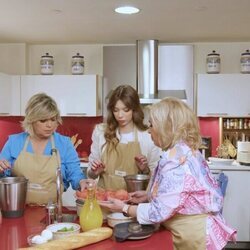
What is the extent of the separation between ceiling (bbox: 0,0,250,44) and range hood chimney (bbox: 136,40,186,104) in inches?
4.6

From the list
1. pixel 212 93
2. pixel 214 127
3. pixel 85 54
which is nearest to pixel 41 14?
pixel 85 54

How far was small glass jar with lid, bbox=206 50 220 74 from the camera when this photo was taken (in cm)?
451

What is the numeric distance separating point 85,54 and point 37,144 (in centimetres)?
269

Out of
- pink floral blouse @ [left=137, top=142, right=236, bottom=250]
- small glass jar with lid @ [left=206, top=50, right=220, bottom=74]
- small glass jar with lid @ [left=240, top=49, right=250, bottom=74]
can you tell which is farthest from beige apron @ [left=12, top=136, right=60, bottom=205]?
small glass jar with lid @ [left=240, top=49, right=250, bottom=74]

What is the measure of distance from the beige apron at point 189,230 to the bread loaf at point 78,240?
293mm

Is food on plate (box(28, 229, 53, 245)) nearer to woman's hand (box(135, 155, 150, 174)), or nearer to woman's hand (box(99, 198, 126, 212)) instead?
woman's hand (box(99, 198, 126, 212))

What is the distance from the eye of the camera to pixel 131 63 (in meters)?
4.72

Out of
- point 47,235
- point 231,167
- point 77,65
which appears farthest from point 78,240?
point 77,65

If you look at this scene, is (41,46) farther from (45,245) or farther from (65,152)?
(45,245)

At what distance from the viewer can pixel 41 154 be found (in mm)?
2402

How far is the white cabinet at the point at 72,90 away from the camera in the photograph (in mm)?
4574

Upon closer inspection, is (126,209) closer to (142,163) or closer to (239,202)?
(142,163)

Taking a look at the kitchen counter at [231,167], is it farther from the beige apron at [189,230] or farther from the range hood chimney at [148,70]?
the beige apron at [189,230]

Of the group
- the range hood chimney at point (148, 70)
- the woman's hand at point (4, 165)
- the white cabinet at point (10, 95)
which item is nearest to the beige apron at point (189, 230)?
the woman's hand at point (4, 165)
